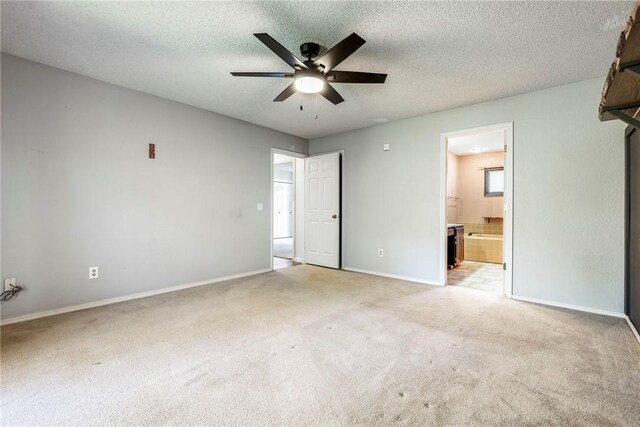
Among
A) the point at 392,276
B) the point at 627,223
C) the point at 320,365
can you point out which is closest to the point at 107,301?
the point at 320,365

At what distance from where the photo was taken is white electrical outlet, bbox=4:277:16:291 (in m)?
2.52

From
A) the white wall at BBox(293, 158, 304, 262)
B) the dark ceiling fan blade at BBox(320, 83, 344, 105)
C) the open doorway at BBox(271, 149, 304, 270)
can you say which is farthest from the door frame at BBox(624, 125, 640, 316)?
the white wall at BBox(293, 158, 304, 262)

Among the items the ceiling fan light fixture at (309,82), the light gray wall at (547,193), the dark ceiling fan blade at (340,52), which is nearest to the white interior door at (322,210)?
the light gray wall at (547,193)

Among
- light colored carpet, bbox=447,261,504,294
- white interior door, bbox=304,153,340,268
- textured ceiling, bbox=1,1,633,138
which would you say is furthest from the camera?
white interior door, bbox=304,153,340,268

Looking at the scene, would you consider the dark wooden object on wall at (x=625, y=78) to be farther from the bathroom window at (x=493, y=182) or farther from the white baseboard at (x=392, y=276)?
the bathroom window at (x=493, y=182)

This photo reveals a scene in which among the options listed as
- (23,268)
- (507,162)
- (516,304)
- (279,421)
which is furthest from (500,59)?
(23,268)

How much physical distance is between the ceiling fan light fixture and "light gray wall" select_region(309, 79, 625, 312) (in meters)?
2.20

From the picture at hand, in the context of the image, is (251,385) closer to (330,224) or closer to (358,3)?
(358,3)

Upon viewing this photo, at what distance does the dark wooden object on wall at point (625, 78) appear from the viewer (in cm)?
97

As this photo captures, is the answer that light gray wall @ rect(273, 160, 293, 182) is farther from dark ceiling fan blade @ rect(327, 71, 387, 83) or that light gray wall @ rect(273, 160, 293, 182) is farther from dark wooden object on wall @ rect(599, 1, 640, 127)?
dark wooden object on wall @ rect(599, 1, 640, 127)

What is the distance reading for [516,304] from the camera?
123 inches

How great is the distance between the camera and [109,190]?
3.11m

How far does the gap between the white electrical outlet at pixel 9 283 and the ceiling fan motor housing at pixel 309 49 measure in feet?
10.4

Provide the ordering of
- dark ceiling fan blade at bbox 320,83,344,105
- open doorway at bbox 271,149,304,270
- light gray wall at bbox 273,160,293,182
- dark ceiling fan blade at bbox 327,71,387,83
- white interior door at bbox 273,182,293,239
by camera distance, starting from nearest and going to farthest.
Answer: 1. dark ceiling fan blade at bbox 327,71,387,83
2. dark ceiling fan blade at bbox 320,83,344,105
3. open doorway at bbox 271,149,304,270
4. light gray wall at bbox 273,160,293,182
5. white interior door at bbox 273,182,293,239
